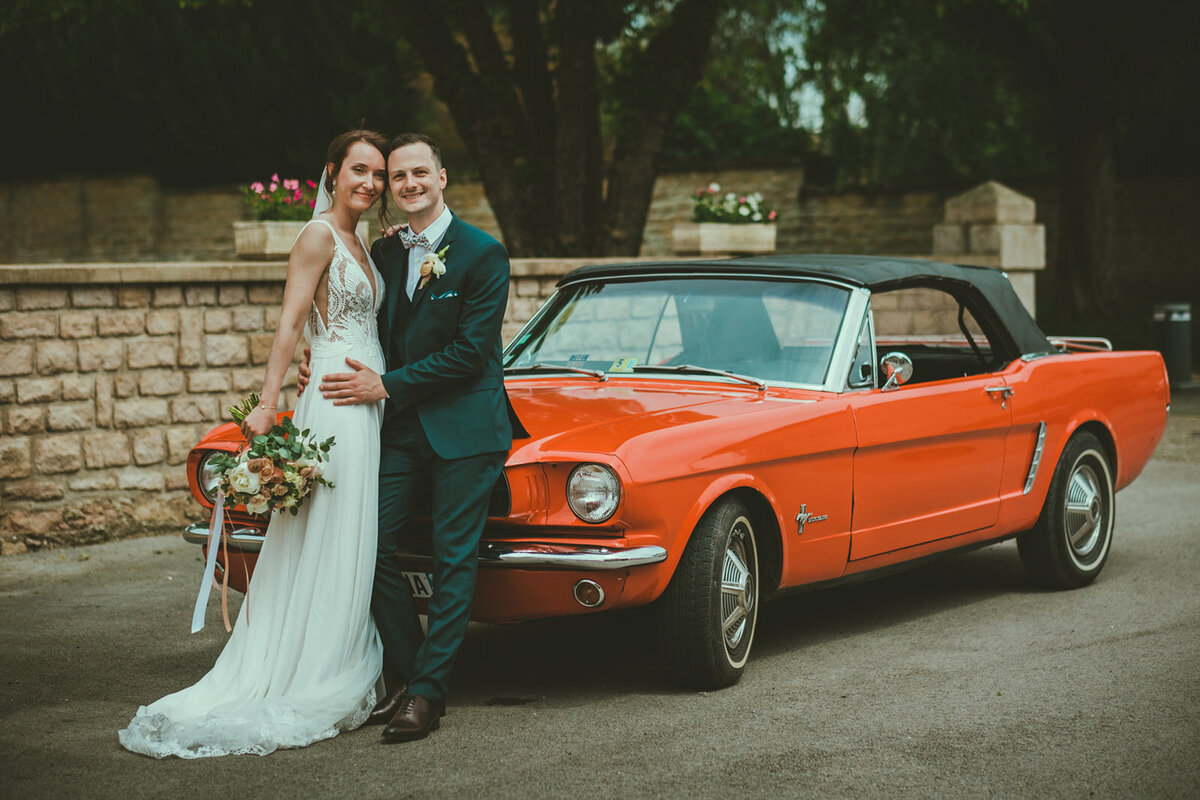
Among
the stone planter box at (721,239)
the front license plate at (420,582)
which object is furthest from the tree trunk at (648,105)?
the front license plate at (420,582)

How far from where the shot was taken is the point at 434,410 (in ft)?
16.2

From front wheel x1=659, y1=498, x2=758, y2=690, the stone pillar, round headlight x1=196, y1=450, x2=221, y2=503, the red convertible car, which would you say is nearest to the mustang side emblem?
the red convertible car

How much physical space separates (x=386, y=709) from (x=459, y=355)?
1236 millimetres

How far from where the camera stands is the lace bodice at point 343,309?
502 cm

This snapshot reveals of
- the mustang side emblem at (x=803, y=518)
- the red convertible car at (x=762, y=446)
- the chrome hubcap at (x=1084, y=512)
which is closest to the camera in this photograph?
the red convertible car at (x=762, y=446)

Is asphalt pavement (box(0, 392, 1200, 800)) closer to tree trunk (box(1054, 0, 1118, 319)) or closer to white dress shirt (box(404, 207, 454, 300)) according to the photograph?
white dress shirt (box(404, 207, 454, 300))

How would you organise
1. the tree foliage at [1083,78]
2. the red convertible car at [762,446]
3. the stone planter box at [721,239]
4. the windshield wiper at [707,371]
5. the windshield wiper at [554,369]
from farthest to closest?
1. the tree foliage at [1083,78]
2. the stone planter box at [721,239]
3. the windshield wiper at [554,369]
4. the windshield wiper at [707,371]
5. the red convertible car at [762,446]

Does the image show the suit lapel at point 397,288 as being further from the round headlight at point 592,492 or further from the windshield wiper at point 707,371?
the windshield wiper at point 707,371

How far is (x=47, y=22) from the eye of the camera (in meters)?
21.9

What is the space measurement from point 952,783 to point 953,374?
3714mm

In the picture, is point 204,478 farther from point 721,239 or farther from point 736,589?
point 721,239

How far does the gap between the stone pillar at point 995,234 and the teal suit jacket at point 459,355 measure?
10405 millimetres

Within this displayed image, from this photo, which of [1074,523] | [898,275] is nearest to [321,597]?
[898,275]

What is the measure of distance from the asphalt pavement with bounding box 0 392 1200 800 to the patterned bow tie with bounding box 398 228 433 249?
1.65 m
